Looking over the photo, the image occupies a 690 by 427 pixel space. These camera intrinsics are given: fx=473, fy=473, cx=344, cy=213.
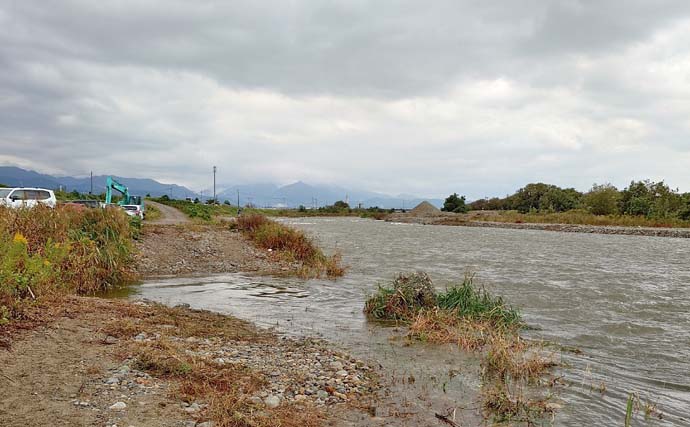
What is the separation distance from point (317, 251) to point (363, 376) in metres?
15.5

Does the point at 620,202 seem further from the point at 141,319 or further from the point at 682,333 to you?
the point at 141,319

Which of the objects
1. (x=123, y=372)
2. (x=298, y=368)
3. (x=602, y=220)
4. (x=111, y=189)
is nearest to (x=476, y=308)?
(x=298, y=368)

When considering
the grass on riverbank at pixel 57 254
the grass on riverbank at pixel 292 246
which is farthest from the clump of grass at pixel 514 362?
the grass on riverbank at pixel 292 246

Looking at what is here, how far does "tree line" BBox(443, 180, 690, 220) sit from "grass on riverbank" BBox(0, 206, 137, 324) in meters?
66.2

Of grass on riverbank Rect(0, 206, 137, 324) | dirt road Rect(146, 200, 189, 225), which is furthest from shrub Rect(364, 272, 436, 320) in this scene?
dirt road Rect(146, 200, 189, 225)

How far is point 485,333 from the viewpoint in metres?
9.84

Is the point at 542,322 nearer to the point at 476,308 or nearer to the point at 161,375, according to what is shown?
the point at 476,308

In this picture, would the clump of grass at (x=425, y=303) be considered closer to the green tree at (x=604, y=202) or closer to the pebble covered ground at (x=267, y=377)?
the pebble covered ground at (x=267, y=377)

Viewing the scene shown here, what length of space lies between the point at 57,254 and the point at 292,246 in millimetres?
11866

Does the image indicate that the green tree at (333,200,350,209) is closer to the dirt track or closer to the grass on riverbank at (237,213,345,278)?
the grass on riverbank at (237,213,345,278)

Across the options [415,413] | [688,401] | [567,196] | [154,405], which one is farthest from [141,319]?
[567,196]

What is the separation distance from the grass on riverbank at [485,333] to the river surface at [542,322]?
31cm

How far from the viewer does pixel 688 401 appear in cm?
713

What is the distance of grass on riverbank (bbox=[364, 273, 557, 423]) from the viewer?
20.3 feet
